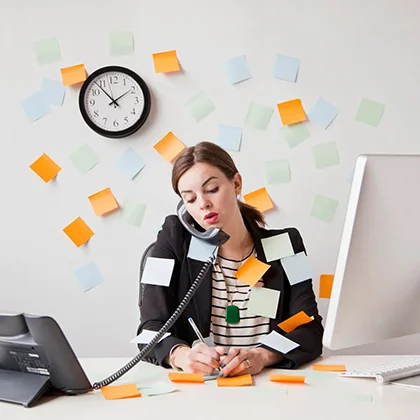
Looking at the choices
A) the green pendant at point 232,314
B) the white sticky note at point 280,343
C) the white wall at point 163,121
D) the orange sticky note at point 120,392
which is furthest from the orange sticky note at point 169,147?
the orange sticky note at point 120,392

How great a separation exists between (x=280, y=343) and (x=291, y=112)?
1206 mm

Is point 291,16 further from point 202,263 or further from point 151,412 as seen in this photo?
point 151,412

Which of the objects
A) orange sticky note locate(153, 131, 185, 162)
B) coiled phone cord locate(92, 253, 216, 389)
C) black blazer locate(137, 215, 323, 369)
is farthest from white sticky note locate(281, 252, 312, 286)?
orange sticky note locate(153, 131, 185, 162)

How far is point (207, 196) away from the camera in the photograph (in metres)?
2.04

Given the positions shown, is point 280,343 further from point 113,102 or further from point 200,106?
point 113,102

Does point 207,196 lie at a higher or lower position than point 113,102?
lower

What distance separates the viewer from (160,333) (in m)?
1.70

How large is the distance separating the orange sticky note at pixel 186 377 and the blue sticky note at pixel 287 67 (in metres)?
1.49

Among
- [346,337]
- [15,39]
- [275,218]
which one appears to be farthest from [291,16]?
[346,337]

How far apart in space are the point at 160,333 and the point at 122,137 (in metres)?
1.20

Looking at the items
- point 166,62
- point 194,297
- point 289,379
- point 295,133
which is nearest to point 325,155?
point 295,133

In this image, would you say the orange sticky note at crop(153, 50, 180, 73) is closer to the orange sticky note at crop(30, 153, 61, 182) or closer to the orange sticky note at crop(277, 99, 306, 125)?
the orange sticky note at crop(277, 99, 306, 125)

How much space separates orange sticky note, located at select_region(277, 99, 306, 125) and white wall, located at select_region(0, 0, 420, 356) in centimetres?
3

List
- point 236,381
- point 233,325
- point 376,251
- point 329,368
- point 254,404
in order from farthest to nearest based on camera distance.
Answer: point 233,325, point 329,368, point 236,381, point 254,404, point 376,251
